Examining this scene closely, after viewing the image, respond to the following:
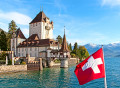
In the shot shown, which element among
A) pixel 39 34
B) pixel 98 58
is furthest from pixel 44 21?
pixel 98 58

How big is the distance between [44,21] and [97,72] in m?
65.8

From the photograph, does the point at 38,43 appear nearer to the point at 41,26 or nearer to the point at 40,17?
the point at 41,26

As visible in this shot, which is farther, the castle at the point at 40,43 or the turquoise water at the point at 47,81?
the castle at the point at 40,43

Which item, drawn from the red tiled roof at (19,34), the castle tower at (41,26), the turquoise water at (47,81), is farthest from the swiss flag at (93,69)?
the castle tower at (41,26)

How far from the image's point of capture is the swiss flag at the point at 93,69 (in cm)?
901

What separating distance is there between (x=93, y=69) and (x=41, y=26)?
64.5 metres

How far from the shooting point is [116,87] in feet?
76.6

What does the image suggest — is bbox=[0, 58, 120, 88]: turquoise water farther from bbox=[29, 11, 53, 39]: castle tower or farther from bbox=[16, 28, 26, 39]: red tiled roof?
bbox=[29, 11, 53, 39]: castle tower

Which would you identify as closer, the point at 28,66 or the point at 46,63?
the point at 28,66

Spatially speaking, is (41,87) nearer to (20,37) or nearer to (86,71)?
(86,71)

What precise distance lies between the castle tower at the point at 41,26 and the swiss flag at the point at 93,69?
63.8 metres

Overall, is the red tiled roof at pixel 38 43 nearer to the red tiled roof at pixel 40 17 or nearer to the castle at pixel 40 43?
the castle at pixel 40 43

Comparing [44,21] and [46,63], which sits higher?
[44,21]

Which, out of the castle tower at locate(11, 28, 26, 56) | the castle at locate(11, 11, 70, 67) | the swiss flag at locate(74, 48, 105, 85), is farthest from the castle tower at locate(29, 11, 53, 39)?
the swiss flag at locate(74, 48, 105, 85)
